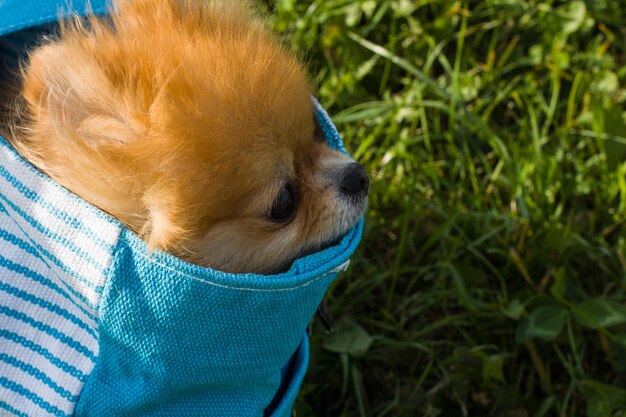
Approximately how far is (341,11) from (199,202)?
1768 mm

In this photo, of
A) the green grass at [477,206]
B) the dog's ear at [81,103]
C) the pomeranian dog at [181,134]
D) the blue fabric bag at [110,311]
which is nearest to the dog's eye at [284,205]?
the pomeranian dog at [181,134]

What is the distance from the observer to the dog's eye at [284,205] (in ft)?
5.33

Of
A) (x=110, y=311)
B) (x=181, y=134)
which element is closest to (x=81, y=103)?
(x=181, y=134)

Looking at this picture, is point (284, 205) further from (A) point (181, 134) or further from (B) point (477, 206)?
(B) point (477, 206)

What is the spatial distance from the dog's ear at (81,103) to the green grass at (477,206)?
88cm

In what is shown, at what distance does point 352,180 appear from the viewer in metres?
1.76

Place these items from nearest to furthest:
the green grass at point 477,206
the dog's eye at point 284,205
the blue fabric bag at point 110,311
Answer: the blue fabric bag at point 110,311
the dog's eye at point 284,205
the green grass at point 477,206

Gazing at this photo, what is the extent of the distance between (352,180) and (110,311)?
0.62 meters

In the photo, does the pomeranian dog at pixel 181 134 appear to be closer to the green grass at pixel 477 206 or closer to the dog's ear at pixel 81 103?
the dog's ear at pixel 81 103

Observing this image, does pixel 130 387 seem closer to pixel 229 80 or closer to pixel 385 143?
pixel 229 80

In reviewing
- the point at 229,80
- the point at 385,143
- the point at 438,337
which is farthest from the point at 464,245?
the point at 229,80

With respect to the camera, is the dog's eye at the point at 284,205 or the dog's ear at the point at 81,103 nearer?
the dog's ear at the point at 81,103

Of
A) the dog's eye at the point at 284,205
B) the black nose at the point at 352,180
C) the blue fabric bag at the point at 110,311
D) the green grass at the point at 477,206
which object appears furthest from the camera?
the green grass at the point at 477,206

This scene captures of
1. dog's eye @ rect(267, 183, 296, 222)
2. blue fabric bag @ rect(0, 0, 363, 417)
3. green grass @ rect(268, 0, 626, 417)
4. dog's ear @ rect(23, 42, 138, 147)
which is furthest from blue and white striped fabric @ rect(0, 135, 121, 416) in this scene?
green grass @ rect(268, 0, 626, 417)
